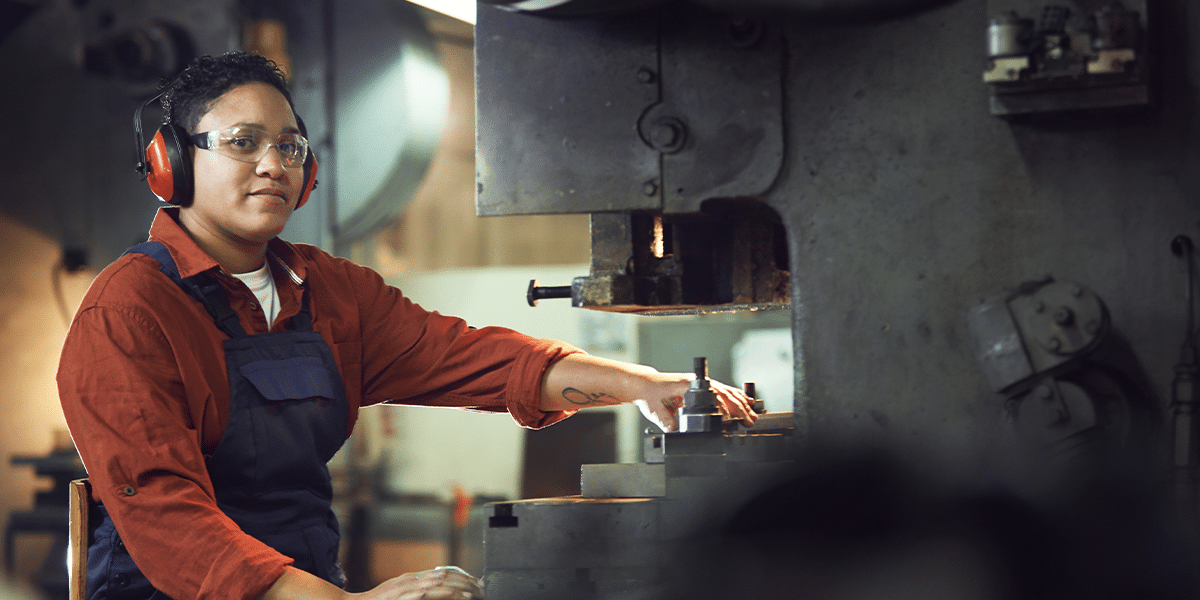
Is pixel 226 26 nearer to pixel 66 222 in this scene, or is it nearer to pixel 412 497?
pixel 66 222

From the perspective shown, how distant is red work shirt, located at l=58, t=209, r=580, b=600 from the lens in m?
1.30

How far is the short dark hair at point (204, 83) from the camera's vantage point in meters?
1.62

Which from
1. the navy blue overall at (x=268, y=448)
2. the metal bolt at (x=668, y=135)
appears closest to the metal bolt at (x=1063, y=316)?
the metal bolt at (x=668, y=135)

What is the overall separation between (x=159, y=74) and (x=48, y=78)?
0.55 m

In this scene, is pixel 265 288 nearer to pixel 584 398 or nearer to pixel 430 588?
pixel 584 398

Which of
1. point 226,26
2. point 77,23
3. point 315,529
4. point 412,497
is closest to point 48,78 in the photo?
point 77,23

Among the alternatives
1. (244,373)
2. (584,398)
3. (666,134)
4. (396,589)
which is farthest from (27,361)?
(666,134)

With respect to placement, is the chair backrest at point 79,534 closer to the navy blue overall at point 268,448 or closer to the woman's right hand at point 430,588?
the navy blue overall at point 268,448

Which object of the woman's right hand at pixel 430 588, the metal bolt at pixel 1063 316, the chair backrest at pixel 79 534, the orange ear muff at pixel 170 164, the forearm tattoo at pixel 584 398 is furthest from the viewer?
the forearm tattoo at pixel 584 398

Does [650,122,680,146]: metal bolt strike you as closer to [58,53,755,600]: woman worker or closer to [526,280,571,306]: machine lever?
[526,280,571,306]: machine lever

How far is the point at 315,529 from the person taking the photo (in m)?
1.61

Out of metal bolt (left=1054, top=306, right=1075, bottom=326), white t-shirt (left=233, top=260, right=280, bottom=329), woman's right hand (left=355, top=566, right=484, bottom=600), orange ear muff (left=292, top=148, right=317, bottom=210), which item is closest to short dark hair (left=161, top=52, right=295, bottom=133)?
orange ear muff (left=292, top=148, right=317, bottom=210)

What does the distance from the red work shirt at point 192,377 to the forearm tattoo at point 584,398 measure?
0.06 meters

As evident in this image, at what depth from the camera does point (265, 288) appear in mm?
1689
